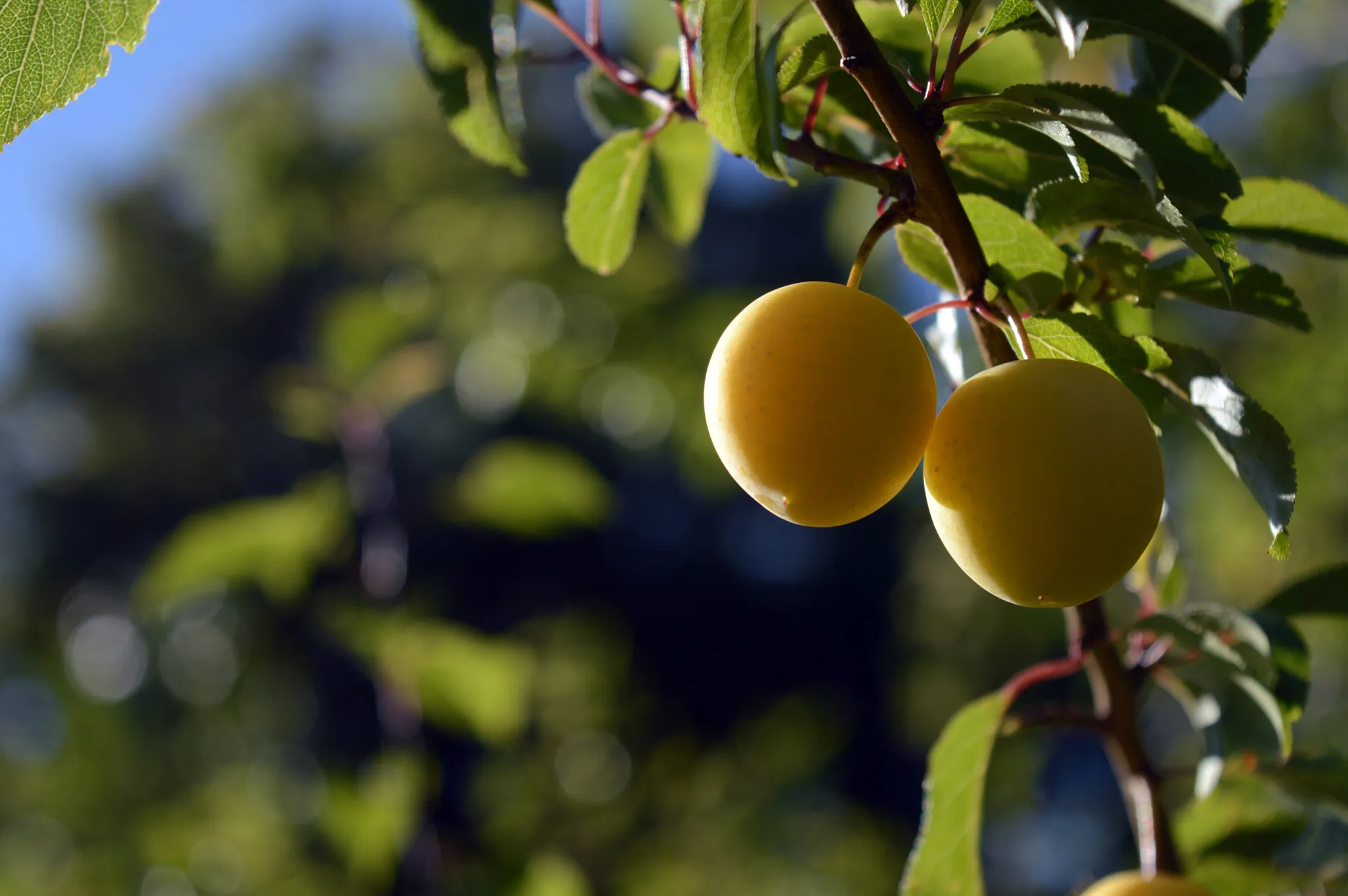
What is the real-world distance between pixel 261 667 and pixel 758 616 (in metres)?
3.99

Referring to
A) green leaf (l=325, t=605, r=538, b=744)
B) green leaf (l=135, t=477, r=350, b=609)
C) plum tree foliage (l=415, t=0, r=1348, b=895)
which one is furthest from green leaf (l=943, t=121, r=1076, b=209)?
green leaf (l=135, t=477, r=350, b=609)

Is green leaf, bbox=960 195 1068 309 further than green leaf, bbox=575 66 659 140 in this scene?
No

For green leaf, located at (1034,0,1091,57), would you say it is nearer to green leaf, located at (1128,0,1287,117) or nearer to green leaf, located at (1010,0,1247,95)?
green leaf, located at (1010,0,1247,95)

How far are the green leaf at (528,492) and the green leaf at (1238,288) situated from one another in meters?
0.91

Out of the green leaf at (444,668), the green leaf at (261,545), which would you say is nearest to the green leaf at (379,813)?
the green leaf at (444,668)

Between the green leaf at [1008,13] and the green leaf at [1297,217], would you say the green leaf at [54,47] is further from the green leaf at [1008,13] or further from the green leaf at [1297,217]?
the green leaf at [1297,217]

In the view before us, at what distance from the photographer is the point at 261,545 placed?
1.19 meters

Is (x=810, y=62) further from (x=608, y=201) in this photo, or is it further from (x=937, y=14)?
(x=608, y=201)

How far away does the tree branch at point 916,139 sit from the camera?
1.01ft

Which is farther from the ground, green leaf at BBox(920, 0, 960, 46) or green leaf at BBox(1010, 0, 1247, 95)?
green leaf at BBox(1010, 0, 1247, 95)

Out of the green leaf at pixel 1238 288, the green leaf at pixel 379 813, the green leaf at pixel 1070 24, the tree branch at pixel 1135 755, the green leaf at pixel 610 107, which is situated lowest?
the green leaf at pixel 379 813

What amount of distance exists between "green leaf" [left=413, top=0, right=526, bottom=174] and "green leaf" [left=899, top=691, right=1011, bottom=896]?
374 millimetres

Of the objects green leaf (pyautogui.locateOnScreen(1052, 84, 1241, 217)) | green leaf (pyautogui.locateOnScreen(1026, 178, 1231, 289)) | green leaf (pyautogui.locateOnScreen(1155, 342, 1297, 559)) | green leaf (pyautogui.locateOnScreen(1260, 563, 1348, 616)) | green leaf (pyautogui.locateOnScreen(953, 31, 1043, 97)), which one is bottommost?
green leaf (pyautogui.locateOnScreen(1260, 563, 1348, 616))

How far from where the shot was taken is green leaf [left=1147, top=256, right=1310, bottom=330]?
0.38m
